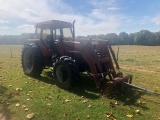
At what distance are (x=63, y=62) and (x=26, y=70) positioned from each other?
3993 mm

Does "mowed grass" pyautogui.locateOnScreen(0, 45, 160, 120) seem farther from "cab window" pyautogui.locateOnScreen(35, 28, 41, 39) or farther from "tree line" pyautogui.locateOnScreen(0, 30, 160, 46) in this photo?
"tree line" pyautogui.locateOnScreen(0, 30, 160, 46)

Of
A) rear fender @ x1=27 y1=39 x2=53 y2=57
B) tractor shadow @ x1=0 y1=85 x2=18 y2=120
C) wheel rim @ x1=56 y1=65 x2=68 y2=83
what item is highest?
rear fender @ x1=27 y1=39 x2=53 y2=57

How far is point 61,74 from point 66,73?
0.84 feet

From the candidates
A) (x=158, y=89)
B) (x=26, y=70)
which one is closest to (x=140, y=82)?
(x=158, y=89)

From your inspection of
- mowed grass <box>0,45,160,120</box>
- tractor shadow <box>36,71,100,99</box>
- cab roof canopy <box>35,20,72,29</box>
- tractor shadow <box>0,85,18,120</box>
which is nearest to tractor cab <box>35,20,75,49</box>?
cab roof canopy <box>35,20,72,29</box>

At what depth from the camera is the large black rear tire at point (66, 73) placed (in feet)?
26.7

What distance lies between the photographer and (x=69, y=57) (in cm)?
849

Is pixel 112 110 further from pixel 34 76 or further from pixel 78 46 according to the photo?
pixel 34 76

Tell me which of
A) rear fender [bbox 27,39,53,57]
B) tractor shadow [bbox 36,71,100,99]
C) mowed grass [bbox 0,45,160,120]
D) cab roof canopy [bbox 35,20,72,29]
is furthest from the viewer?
rear fender [bbox 27,39,53,57]

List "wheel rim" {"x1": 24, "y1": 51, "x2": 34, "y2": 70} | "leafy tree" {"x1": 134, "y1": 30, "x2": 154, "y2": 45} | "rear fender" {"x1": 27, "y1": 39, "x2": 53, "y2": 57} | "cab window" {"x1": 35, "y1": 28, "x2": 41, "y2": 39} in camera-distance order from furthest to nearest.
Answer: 1. "leafy tree" {"x1": 134, "y1": 30, "x2": 154, "y2": 45}
2. "wheel rim" {"x1": 24, "y1": 51, "x2": 34, "y2": 70}
3. "cab window" {"x1": 35, "y1": 28, "x2": 41, "y2": 39}
4. "rear fender" {"x1": 27, "y1": 39, "x2": 53, "y2": 57}

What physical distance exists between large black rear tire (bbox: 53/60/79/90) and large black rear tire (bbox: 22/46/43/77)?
6.54 feet

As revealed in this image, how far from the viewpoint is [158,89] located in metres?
8.84

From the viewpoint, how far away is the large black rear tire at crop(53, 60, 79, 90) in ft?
26.7

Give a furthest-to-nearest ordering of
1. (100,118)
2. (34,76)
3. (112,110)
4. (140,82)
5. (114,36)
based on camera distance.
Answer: (114,36) → (34,76) → (140,82) → (112,110) → (100,118)
